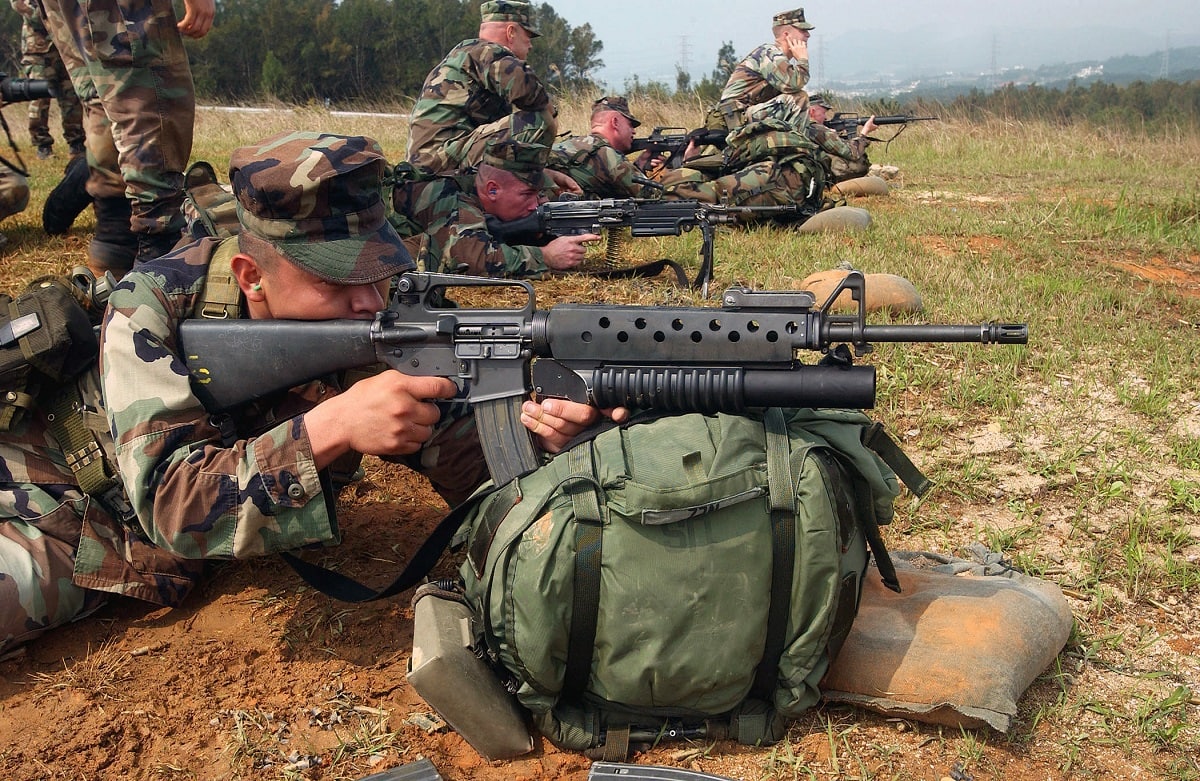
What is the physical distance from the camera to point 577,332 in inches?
101

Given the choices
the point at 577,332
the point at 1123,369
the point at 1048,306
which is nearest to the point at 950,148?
the point at 1048,306

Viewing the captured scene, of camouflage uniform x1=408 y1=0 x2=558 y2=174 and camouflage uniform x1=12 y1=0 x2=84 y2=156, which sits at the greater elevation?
camouflage uniform x1=12 y1=0 x2=84 y2=156

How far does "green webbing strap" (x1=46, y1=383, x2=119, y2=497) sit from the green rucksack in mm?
1258

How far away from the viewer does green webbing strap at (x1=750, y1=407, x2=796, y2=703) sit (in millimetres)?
2293

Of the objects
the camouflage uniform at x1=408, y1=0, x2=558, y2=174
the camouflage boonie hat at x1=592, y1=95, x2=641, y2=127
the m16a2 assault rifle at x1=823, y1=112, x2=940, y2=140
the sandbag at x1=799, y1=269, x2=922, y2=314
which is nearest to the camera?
the sandbag at x1=799, y1=269, x2=922, y2=314

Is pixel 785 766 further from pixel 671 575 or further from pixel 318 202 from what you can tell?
pixel 318 202

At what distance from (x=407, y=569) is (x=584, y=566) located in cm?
75

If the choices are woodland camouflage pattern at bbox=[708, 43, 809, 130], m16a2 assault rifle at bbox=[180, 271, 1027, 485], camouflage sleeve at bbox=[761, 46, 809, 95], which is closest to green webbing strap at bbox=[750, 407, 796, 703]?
m16a2 assault rifle at bbox=[180, 271, 1027, 485]

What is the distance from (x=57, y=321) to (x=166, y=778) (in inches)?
51.2

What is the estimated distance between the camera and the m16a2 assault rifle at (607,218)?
684 cm

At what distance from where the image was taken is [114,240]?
5418mm

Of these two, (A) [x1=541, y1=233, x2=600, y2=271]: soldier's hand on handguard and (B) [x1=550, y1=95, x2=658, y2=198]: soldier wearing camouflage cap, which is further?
(B) [x1=550, y1=95, x2=658, y2=198]: soldier wearing camouflage cap

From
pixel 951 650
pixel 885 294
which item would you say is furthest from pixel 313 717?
pixel 885 294

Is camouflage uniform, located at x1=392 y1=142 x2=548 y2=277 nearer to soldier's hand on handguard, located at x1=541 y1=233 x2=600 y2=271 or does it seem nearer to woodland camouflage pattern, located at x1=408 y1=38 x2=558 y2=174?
soldier's hand on handguard, located at x1=541 y1=233 x2=600 y2=271
